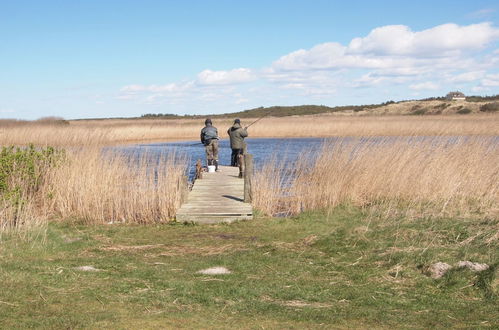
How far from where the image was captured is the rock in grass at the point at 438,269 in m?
6.98

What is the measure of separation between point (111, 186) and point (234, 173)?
5.41 metres

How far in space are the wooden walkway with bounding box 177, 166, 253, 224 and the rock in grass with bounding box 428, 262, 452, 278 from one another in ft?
17.3

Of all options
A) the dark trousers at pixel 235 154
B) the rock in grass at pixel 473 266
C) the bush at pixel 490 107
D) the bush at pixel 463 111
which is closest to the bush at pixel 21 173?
the dark trousers at pixel 235 154

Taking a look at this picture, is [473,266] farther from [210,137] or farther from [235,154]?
[235,154]

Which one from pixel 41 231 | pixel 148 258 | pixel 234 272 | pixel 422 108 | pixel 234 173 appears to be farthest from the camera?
pixel 422 108

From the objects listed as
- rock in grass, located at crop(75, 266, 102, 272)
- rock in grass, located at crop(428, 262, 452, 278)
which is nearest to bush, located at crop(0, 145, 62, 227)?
rock in grass, located at crop(75, 266, 102, 272)

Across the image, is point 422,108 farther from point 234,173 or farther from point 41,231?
point 41,231

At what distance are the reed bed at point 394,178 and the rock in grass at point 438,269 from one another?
4711 millimetres

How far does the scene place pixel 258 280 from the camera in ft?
23.5

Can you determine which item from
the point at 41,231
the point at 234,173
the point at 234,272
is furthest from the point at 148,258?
the point at 234,173

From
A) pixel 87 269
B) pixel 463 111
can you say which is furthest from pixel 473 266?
pixel 463 111

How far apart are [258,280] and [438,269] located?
222 cm

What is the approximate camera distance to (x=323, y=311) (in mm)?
5848

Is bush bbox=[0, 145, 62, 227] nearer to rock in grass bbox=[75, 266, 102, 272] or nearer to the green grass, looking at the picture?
the green grass
